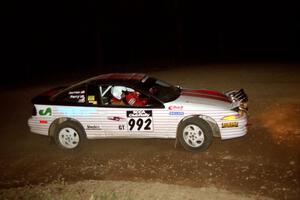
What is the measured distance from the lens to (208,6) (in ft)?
112

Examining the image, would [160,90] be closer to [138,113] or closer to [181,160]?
[138,113]

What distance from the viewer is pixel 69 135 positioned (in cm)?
866

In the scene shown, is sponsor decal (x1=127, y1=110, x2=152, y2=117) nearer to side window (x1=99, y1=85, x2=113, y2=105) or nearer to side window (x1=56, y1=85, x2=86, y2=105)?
side window (x1=99, y1=85, x2=113, y2=105)

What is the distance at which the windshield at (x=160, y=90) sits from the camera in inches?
325

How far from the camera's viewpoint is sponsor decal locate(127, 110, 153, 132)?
26.4 feet

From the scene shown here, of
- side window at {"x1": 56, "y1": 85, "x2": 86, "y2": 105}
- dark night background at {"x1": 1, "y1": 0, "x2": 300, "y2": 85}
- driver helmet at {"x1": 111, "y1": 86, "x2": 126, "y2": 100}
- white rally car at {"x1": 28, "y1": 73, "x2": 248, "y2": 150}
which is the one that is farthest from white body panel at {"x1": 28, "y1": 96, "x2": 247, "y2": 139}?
dark night background at {"x1": 1, "y1": 0, "x2": 300, "y2": 85}

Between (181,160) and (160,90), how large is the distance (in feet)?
5.59

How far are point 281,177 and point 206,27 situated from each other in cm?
3006

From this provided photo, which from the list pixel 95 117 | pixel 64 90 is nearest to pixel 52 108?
pixel 64 90

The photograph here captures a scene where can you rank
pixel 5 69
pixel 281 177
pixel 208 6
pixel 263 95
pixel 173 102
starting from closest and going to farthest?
pixel 281 177, pixel 173 102, pixel 263 95, pixel 5 69, pixel 208 6

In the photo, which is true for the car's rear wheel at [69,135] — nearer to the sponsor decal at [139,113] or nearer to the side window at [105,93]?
the side window at [105,93]

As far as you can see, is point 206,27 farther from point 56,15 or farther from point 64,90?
point 64,90

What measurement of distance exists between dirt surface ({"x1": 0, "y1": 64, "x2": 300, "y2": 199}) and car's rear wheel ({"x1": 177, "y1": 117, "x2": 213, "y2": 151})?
0.17 meters

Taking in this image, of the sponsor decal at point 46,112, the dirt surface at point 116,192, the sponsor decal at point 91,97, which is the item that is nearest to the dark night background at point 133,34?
the sponsor decal at point 46,112
